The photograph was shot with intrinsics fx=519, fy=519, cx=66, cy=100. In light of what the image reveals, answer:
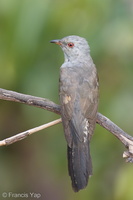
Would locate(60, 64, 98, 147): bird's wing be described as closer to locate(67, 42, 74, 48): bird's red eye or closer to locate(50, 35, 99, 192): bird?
locate(50, 35, 99, 192): bird

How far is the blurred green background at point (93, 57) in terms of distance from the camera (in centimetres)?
556

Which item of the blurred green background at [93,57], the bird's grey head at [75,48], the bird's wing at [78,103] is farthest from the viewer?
the bird's grey head at [75,48]

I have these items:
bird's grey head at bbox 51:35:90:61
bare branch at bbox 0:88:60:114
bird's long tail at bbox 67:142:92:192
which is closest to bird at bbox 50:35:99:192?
bird's long tail at bbox 67:142:92:192

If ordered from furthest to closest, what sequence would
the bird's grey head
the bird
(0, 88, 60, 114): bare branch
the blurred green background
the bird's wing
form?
the bird's grey head, the blurred green background, the bird's wing, the bird, (0, 88, 60, 114): bare branch

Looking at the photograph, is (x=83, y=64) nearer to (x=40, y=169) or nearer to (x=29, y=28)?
(x=29, y=28)

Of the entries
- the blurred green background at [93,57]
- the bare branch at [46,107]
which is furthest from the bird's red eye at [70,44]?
the bare branch at [46,107]

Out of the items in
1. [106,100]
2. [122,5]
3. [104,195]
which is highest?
[122,5]

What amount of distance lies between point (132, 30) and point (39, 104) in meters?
1.68

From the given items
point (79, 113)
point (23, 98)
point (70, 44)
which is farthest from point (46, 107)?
point (70, 44)

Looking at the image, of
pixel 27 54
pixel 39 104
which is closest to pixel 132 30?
pixel 27 54

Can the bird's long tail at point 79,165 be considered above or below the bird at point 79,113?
below

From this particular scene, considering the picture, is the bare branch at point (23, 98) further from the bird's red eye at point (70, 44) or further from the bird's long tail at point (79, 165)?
the bird's red eye at point (70, 44)

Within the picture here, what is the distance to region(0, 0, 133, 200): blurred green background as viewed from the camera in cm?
556

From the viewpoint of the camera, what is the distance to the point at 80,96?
5129 millimetres
